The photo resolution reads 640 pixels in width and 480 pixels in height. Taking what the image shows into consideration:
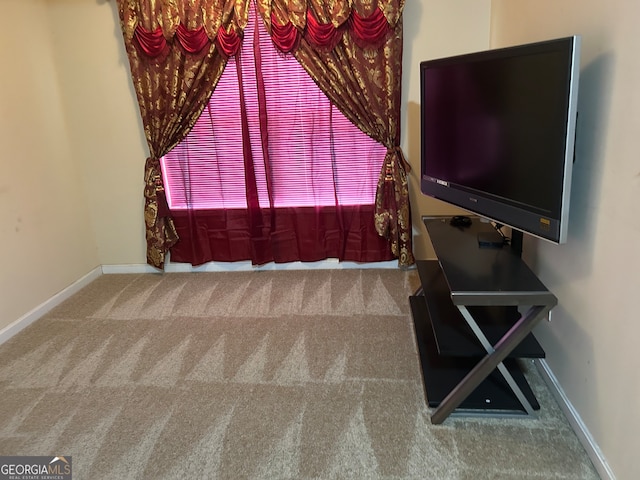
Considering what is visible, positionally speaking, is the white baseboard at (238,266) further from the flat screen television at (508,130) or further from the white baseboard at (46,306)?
the flat screen television at (508,130)

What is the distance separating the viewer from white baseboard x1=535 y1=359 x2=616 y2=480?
1.54 m

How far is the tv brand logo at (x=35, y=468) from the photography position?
171cm

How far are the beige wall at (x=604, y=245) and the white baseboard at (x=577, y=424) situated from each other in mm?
29

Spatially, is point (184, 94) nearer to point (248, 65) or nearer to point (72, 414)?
point (248, 65)

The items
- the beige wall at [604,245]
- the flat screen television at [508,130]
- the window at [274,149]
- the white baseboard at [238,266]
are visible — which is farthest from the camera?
the white baseboard at [238,266]

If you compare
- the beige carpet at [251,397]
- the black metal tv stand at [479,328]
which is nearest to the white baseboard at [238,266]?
the beige carpet at [251,397]

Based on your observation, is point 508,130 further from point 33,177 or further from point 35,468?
point 33,177

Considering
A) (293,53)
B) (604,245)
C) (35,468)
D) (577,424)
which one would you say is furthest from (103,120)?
(577,424)

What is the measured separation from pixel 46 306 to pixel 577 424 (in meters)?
3.17

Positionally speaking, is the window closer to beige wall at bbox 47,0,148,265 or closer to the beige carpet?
beige wall at bbox 47,0,148,265

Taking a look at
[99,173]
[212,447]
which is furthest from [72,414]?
[99,173]

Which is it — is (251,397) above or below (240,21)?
below

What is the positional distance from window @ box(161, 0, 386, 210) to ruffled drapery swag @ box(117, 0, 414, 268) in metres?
0.10

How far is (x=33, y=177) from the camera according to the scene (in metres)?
3.01
